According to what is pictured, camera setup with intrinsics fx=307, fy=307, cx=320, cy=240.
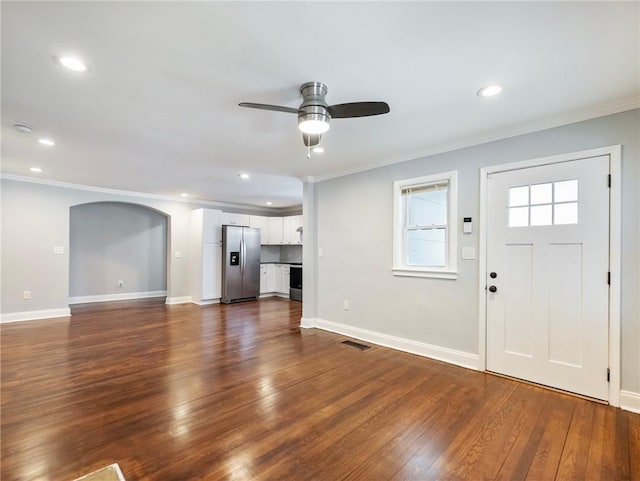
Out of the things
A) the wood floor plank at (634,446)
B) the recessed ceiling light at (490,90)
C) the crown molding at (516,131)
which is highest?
the recessed ceiling light at (490,90)

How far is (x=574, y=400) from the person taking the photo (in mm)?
2666

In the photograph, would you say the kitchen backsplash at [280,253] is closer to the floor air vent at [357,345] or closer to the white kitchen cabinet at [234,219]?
the white kitchen cabinet at [234,219]

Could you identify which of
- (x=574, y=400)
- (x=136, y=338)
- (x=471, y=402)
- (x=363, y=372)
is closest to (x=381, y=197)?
(x=363, y=372)

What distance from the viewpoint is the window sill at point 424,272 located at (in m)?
3.56

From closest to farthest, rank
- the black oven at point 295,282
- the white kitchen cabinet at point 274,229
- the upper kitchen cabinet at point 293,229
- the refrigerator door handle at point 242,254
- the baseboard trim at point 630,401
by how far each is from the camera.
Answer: the baseboard trim at point 630,401 → the refrigerator door handle at point 242,254 → the black oven at point 295,282 → the upper kitchen cabinet at point 293,229 → the white kitchen cabinet at point 274,229

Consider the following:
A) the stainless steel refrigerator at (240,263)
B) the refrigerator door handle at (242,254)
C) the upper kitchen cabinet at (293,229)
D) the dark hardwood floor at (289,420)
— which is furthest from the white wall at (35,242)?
the upper kitchen cabinet at (293,229)

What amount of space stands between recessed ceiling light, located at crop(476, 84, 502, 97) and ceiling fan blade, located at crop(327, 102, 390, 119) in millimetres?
837

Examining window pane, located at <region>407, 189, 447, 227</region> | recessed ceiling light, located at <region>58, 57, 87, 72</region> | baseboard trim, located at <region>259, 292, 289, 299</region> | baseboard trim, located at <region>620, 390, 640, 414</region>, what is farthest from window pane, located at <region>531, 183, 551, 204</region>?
baseboard trim, located at <region>259, 292, 289, 299</region>

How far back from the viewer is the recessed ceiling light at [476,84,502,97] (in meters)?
2.33

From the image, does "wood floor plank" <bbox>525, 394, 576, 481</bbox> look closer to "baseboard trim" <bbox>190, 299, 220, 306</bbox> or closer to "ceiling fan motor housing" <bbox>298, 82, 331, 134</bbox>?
"ceiling fan motor housing" <bbox>298, 82, 331, 134</bbox>

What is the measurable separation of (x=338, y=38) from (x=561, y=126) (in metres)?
2.40

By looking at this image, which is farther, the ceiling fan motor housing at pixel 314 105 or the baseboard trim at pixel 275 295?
the baseboard trim at pixel 275 295

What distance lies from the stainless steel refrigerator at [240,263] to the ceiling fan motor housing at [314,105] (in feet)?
18.5

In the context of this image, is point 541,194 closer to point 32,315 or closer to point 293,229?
point 293,229
